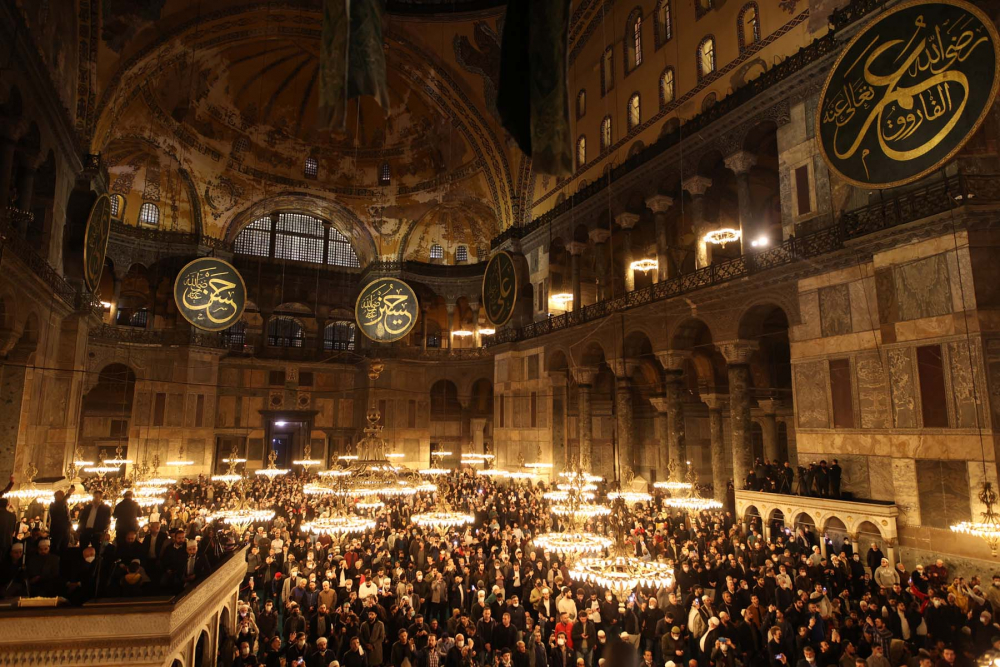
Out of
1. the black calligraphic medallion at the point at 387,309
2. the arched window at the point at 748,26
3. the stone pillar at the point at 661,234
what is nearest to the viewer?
the arched window at the point at 748,26

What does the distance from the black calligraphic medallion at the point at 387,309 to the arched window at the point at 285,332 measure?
849cm

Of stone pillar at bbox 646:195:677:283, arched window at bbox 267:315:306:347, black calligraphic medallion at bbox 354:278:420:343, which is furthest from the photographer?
arched window at bbox 267:315:306:347

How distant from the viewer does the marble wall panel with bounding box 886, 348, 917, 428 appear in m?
8.34

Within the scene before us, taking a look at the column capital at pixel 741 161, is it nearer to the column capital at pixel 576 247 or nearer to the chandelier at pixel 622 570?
the column capital at pixel 576 247

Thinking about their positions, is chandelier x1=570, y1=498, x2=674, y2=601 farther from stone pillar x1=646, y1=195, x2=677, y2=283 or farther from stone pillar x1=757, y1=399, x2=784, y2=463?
stone pillar x1=757, y1=399, x2=784, y2=463

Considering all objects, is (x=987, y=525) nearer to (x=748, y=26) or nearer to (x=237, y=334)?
(x=748, y=26)

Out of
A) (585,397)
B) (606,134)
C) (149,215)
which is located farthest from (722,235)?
(149,215)

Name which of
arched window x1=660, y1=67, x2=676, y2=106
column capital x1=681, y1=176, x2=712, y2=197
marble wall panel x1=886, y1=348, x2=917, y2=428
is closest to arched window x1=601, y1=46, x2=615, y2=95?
arched window x1=660, y1=67, x2=676, y2=106

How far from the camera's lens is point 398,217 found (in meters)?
22.8

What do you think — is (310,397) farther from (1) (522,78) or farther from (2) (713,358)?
(1) (522,78)

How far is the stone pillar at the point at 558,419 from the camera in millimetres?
16766

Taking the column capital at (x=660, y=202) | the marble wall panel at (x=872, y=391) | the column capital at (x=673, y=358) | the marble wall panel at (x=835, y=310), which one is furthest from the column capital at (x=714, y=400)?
the marble wall panel at (x=872, y=391)

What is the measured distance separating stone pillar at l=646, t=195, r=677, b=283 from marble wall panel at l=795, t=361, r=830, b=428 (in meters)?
4.27

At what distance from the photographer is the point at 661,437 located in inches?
714
